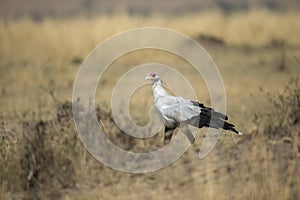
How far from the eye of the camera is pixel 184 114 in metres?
6.41

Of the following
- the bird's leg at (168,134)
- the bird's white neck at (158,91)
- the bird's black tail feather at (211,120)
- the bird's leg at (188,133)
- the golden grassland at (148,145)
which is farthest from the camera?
the bird's leg at (168,134)

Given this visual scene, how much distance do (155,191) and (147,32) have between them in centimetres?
936

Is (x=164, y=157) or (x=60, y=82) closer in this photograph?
(x=164, y=157)

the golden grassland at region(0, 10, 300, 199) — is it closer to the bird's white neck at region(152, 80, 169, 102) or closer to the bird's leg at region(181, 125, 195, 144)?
the bird's leg at region(181, 125, 195, 144)

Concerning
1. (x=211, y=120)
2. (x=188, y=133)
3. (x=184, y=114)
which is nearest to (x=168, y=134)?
(x=188, y=133)

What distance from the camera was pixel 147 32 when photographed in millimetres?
15609

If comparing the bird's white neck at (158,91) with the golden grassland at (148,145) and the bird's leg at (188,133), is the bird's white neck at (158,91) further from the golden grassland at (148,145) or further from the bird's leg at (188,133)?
the golden grassland at (148,145)

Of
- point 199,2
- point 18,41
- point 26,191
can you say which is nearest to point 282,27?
Answer: point 18,41

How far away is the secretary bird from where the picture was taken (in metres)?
6.27

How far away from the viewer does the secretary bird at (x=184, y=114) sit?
627cm

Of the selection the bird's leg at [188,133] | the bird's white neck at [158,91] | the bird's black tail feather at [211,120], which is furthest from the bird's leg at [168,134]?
the bird's black tail feather at [211,120]

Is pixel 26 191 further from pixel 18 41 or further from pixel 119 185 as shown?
pixel 18 41

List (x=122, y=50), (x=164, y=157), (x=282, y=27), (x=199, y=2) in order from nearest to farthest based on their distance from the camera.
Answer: (x=164, y=157)
(x=122, y=50)
(x=282, y=27)
(x=199, y=2)

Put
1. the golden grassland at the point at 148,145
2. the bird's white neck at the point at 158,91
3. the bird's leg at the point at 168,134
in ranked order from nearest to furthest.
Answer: the golden grassland at the point at 148,145 < the bird's white neck at the point at 158,91 < the bird's leg at the point at 168,134
